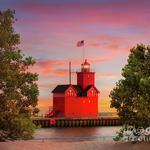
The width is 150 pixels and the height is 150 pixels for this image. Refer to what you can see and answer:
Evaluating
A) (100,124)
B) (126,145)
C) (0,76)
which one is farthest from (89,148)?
(100,124)

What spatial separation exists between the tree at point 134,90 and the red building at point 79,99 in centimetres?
9692

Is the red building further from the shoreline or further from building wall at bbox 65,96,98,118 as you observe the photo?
the shoreline

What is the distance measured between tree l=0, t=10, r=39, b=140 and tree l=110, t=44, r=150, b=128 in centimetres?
485

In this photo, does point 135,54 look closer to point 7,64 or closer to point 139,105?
point 139,105

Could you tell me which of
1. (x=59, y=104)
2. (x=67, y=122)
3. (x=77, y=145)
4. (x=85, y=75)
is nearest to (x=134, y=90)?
(x=77, y=145)

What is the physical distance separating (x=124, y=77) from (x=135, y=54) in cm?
157

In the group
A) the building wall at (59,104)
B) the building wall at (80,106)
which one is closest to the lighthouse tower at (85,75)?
the building wall at (80,106)

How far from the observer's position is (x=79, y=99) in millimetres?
133125

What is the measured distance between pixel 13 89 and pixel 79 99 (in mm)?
103847

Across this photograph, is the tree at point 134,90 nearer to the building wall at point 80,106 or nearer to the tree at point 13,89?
the tree at point 13,89

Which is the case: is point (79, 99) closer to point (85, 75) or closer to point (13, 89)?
point (85, 75)

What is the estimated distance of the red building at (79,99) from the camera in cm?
13012

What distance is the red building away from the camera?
13012cm

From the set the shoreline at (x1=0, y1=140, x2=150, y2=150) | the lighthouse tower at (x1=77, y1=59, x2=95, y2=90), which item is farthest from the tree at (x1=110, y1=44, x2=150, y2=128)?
the lighthouse tower at (x1=77, y1=59, x2=95, y2=90)
